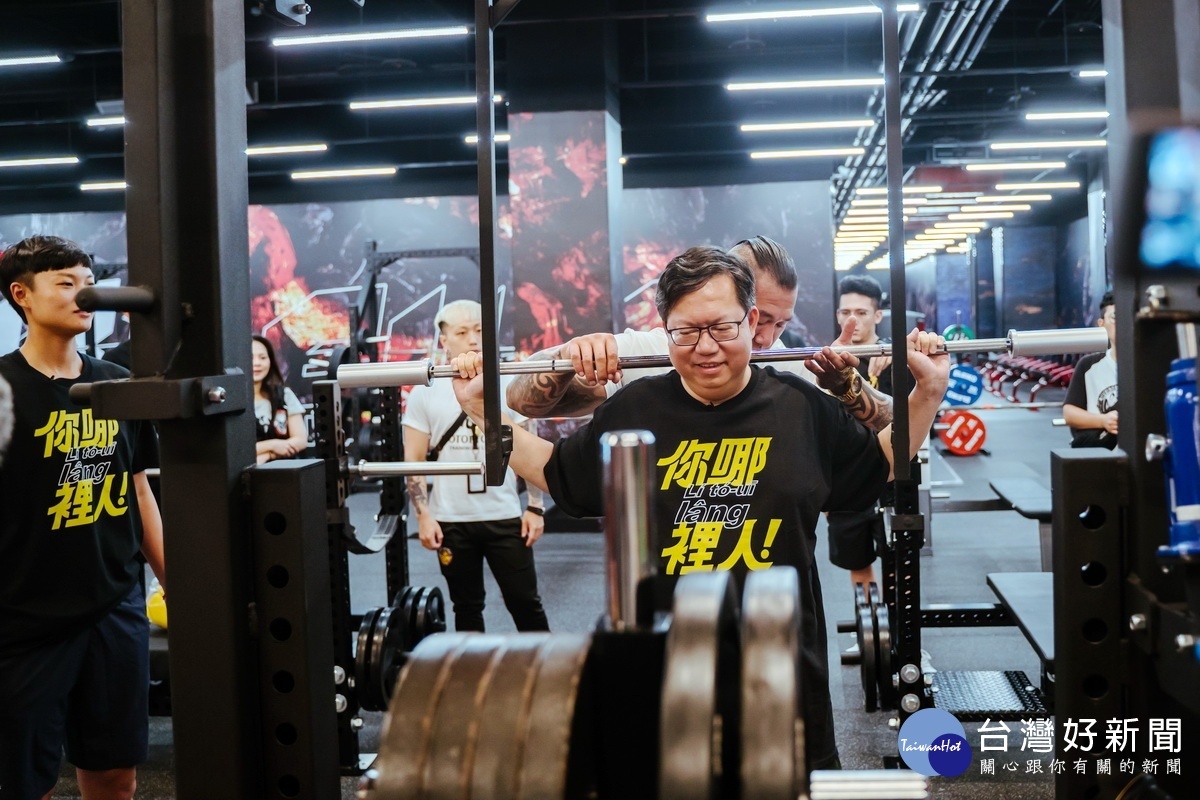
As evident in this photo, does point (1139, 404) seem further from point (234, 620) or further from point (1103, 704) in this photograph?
point (234, 620)

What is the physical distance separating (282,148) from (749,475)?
9.55 m

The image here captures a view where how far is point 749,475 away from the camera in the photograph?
5.72 feet

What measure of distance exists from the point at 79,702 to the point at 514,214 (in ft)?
16.9

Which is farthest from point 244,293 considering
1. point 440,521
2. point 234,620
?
point 440,521

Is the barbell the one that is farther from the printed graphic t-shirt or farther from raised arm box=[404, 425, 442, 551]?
the printed graphic t-shirt

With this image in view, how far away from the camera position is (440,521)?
3.67 m

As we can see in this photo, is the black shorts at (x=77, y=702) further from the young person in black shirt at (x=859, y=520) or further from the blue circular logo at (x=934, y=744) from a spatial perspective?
the young person in black shirt at (x=859, y=520)

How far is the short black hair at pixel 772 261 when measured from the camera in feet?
8.18

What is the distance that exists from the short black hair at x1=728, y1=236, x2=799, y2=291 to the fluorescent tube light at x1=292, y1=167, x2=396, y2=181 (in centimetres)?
874

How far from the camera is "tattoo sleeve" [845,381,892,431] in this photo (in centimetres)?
195

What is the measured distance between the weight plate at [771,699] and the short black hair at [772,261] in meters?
1.70

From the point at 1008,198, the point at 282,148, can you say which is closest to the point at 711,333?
the point at 282,148

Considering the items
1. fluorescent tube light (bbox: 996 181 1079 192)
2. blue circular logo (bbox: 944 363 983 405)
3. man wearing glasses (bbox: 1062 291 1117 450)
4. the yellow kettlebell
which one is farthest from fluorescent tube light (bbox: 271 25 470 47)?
fluorescent tube light (bbox: 996 181 1079 192)

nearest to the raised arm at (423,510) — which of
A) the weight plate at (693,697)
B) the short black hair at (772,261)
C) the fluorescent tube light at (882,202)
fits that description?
the short black hair at (772,261)
